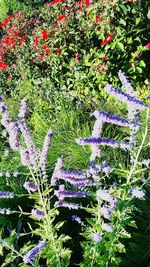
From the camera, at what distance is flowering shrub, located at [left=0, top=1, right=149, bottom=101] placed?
5609 millimetres

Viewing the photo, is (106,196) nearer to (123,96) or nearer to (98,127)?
(98,127)

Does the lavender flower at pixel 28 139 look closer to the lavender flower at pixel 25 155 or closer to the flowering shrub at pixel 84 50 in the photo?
the lavender flower at pixel 25 155

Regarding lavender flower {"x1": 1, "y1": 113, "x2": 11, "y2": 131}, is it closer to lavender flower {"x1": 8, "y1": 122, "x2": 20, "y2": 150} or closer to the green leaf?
lavender flower {"x1": 8, "y1": 122, "x2": 20, "y2": 150}

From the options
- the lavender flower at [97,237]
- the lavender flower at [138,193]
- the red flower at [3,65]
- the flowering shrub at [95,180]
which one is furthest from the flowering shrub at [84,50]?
the lavender flower at [138,193]

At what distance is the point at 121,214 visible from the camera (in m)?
2.59

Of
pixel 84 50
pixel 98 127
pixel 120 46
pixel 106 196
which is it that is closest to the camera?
pixel 98 127

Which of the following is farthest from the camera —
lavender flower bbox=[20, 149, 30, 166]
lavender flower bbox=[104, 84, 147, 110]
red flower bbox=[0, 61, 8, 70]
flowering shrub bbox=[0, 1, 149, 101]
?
red flower bbox=[0, 61, 8, 70]

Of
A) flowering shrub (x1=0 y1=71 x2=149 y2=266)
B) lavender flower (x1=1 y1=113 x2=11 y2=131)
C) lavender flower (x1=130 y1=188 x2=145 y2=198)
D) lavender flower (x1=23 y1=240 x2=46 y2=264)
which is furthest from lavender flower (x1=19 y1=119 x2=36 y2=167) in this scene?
lavender flower (x1=130 y1=188 x2=145 y2=198)

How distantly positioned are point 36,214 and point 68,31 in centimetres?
419

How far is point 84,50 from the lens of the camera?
6.07 metres

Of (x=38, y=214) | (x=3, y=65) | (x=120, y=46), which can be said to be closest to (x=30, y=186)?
(x=38, y=214)

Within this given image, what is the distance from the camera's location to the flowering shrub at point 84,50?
5.61 m

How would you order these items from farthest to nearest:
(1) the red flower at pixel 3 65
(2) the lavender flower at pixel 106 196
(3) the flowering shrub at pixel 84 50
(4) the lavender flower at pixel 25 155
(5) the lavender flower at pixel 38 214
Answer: (1) the red flower at pixel 3 65
(3) the flowering shrub at pixel 84 50
(5) the lavender flower at pixel 38 214
(4) the lavender flower at pixel 25 155
(2) the lavender flower at pixel 106 196

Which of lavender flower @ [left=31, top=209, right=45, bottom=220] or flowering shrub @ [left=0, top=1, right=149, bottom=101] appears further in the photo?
flowering shrub @ [left=0, top=1, right=149, bottom=101]
